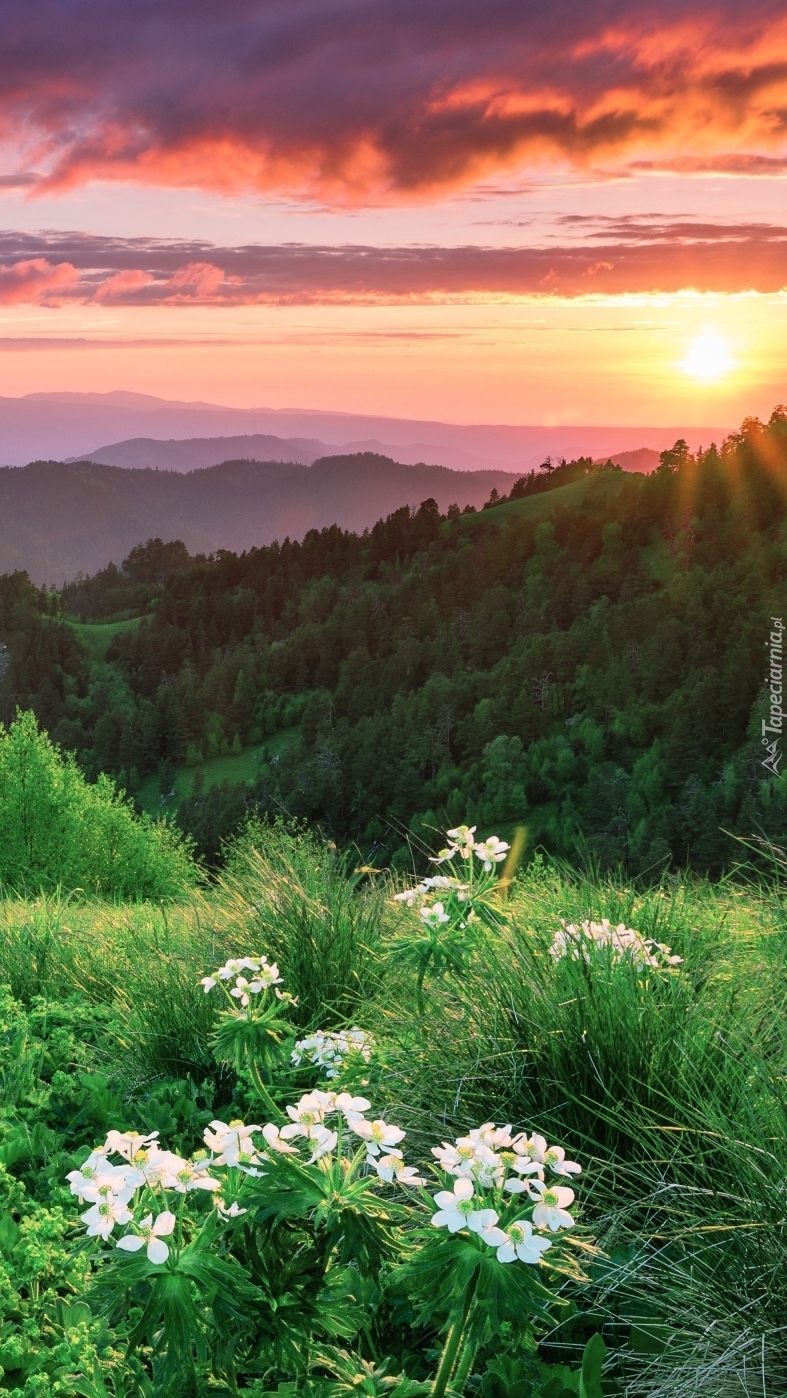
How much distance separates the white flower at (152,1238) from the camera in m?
2.22

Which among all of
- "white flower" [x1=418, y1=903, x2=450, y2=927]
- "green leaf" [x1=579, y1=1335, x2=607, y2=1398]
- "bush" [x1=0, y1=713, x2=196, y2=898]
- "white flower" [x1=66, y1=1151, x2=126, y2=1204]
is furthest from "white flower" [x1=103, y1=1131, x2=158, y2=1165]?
"bush" [x1=0, y1=713, x2=196, y2=898]

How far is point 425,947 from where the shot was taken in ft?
15.2

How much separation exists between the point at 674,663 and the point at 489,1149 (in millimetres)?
130023

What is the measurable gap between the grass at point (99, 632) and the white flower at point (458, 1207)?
172100 millimetres

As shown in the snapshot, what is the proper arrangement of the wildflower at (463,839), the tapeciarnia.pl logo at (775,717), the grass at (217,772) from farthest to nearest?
the grass at (217,772) → the tapeciarnia.pl logo at (775,717) → the wildflower at (463,839)

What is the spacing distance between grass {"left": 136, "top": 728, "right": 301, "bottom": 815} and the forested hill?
1173 mm

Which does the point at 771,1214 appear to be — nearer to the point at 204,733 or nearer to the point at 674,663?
the point at 674,663

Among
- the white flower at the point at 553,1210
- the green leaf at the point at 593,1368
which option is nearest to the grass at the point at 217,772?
the green leaf at the point at 593,1368

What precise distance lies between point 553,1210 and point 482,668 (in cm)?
14713

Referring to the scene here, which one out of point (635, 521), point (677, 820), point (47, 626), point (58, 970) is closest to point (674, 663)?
point (677, 820)

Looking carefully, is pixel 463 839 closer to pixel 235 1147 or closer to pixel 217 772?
pixel 235 1147

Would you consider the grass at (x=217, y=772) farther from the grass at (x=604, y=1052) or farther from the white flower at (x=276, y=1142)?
the white flower at (x=276, y=1142)

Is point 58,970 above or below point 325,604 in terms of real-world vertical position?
above

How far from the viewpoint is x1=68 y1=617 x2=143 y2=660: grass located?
170 m
